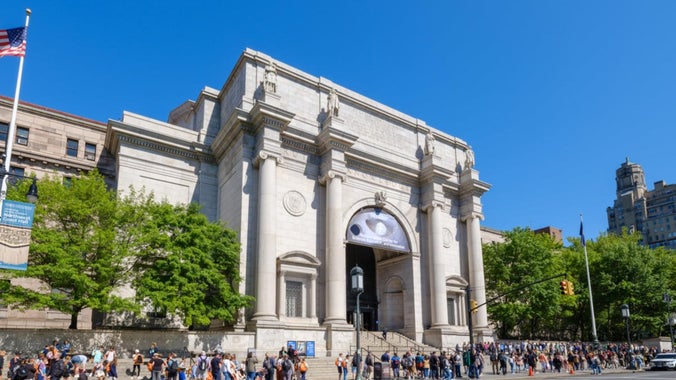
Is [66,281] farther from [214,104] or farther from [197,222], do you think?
[214,104]

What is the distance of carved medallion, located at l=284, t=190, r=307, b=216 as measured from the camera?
35.4 meters

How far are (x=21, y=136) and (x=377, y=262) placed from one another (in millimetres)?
29863

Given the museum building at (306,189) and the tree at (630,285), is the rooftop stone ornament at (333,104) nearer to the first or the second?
the museum building at (306,189)

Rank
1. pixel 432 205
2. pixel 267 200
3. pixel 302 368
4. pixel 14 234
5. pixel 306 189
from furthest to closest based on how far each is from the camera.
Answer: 1. pixel 432 205
2. pixel 306 189
3. pixel 267 200
4. pixel 302 368
5. pixel 14 234

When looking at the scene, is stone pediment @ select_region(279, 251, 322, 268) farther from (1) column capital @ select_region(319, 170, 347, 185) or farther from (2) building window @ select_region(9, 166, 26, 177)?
(2) building window @ select_region(9, 166, 26, 177)

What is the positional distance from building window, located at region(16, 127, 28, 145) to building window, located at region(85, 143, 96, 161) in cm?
414

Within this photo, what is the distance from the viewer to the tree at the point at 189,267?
26344mm

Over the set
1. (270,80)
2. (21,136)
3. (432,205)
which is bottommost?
(432,205)

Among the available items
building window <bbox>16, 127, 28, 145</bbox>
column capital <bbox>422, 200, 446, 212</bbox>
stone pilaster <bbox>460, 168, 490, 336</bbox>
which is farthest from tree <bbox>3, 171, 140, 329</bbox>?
stone pilaster <bbox>460, 168, 490, 336</bbox>

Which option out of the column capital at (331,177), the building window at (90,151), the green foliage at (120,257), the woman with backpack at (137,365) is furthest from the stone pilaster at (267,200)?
the building window at (90,151)

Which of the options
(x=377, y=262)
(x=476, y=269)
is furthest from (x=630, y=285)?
(x=377, y=262)

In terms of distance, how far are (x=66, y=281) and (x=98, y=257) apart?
220cm

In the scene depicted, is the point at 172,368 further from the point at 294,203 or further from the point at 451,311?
the point at 451,311

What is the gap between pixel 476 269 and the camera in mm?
45438
